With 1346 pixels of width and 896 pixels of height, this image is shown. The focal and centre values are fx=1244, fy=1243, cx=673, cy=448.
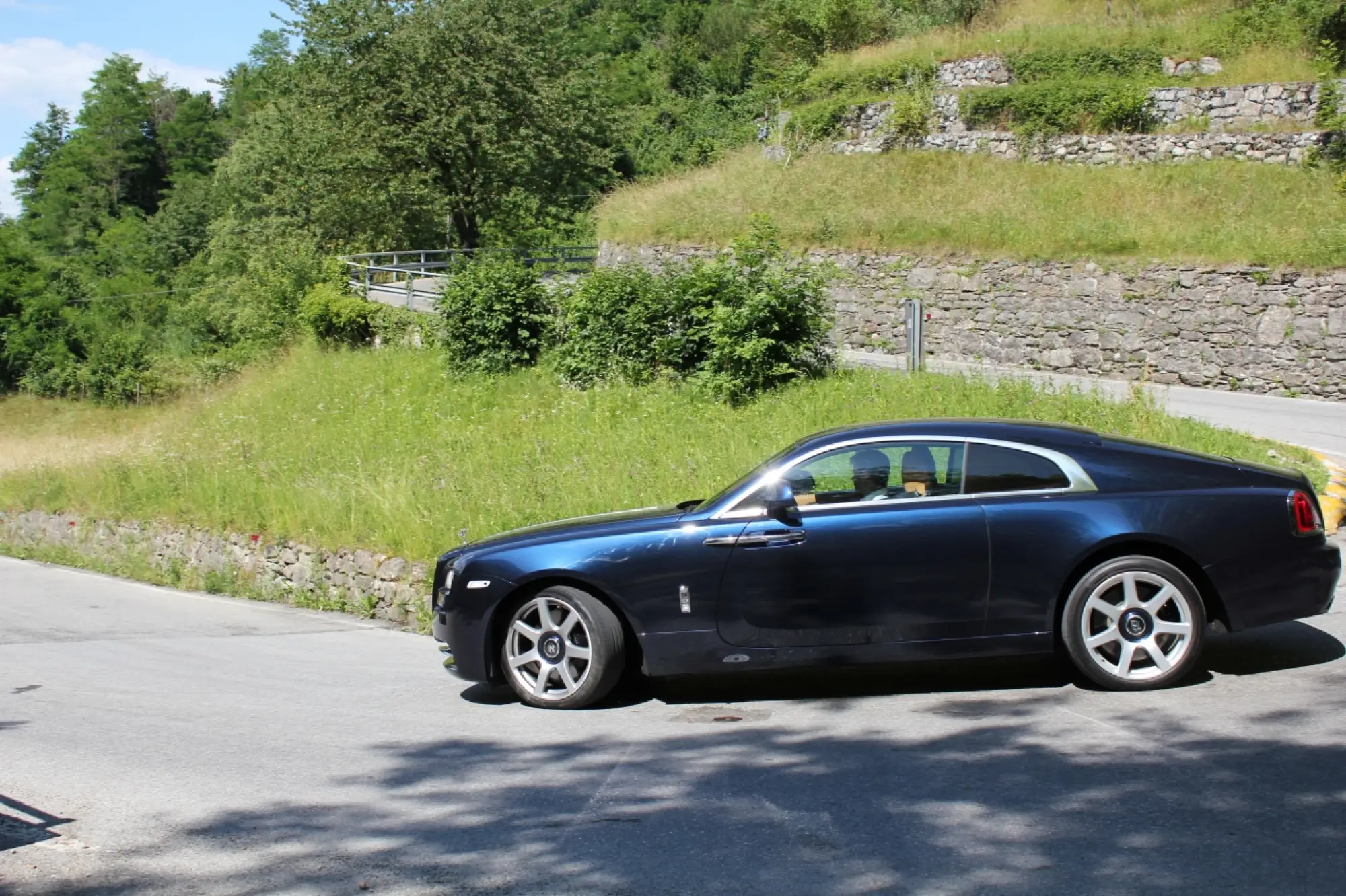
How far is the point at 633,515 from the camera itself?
7.48 m

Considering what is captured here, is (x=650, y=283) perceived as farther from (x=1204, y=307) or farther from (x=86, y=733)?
(x=86, y=733)

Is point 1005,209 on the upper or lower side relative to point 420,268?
lower

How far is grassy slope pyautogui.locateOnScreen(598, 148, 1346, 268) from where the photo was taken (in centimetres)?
2355

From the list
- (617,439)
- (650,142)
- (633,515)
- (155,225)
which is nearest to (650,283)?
(617,439)

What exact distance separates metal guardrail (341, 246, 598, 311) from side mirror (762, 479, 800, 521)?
770 inches

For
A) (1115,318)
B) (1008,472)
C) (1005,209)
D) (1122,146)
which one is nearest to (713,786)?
(1008,472)

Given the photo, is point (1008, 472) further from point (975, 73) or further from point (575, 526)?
point (975, 73)

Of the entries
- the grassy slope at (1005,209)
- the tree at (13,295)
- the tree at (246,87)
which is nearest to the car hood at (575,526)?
the grassy slope at (1005,209)

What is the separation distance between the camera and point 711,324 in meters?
19.0

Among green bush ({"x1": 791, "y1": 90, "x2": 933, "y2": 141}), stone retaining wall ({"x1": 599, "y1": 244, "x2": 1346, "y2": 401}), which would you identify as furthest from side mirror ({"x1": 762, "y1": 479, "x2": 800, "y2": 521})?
green bush ({"x1": 791, "y1": 90, "x2": 933, "y2": 141})

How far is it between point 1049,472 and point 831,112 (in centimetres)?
3245

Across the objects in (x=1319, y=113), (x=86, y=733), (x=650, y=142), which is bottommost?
(x=86, y=733)

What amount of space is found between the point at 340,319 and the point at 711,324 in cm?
1444

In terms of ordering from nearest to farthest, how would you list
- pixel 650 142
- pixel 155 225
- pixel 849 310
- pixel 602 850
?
pixel 602 850 < pixel 849 310 < pixel 650 142 < pixel 155 225
